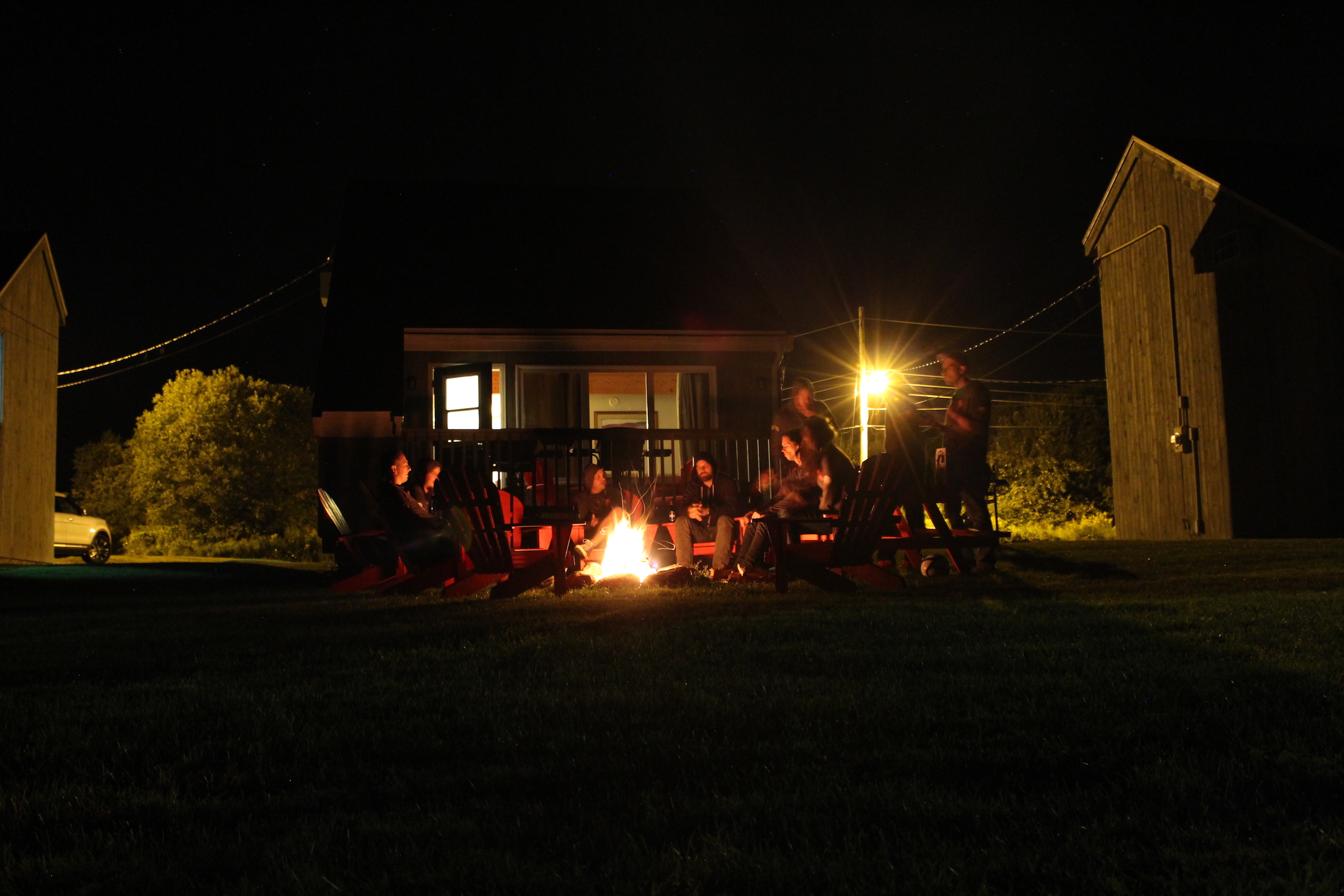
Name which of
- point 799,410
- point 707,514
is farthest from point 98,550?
point 799,410

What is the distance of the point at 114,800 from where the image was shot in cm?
306

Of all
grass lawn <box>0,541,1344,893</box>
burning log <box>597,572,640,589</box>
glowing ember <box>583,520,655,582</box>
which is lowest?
grass lawn <box>0,541,1344,893</box>

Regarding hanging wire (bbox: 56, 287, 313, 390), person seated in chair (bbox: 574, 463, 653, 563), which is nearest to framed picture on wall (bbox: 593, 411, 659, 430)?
person seated in chair (bbox: 574, 463, 653, 563)

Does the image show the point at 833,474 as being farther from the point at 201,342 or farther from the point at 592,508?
the point at 201,342

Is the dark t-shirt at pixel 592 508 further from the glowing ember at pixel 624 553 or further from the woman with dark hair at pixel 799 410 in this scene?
the woman with dark hair at pixel 799 410

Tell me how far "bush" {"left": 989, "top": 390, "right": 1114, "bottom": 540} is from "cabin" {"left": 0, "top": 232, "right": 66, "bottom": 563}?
44.1m

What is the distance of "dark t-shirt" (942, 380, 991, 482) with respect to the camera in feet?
32.4

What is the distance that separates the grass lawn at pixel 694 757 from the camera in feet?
8.06

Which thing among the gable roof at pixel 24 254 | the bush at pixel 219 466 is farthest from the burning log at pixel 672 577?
the bush at pixel 219 466

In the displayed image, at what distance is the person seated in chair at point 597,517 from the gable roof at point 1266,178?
14150 mm

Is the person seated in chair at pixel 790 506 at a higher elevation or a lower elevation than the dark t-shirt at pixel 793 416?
lower

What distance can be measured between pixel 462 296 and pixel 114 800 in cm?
1454

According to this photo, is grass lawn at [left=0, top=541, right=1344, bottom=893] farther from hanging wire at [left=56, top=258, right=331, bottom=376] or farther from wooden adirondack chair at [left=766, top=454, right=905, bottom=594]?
hanging wire at [left=56, top=258, right=331, bottom=376]

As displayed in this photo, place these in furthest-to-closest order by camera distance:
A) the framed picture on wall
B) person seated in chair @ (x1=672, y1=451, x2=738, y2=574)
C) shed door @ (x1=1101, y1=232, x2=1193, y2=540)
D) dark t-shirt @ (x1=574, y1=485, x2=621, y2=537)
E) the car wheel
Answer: the car wheel
shed door @ (x1=1101, y1=232, x2=1193, y2=540)
the framed picture on wall
dark t-shirt @ (x1=574, y1=485, x2=621, y2=537)
person seated in chair @ (x1=672, y1=451, x2=738, y2=574)
